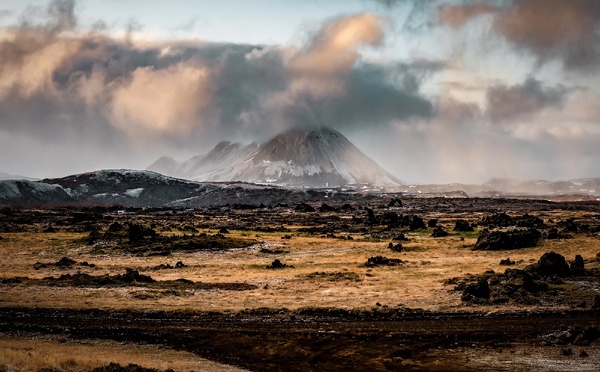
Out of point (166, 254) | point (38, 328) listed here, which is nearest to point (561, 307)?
point (38, 328)

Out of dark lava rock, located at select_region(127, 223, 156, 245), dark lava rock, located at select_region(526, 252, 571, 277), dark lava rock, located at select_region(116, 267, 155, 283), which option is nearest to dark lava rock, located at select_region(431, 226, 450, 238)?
dark lava rock, located at select_region(526, 252, 571, 277)

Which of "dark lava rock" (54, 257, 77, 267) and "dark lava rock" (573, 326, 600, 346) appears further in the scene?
"dark lava rock" (54, 257, 77, 267)

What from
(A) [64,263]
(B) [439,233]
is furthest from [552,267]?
(A) [64,263]

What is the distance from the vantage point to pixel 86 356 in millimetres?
32156

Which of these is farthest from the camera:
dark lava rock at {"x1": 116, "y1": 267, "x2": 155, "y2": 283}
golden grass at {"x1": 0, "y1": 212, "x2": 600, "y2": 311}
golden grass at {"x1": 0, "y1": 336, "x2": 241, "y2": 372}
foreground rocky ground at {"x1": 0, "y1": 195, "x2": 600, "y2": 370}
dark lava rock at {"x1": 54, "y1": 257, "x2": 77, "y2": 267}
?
dark lava rock at {"x1": 54, "y1": 257, "x2": 77, "y2": 267}

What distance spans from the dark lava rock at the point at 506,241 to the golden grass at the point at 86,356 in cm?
5978

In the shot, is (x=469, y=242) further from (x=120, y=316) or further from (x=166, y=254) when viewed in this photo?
(x=120, y=316)

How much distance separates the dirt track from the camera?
108 feet

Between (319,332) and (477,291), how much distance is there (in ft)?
58.5

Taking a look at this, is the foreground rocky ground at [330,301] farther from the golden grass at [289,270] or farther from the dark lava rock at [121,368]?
the dark lava rock at [121,368]

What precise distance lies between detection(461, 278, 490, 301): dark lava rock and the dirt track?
15.3 feet

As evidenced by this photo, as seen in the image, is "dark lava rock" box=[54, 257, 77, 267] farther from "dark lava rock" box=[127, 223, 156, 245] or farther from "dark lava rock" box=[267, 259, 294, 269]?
"dark lava rock" box=[267, 259, 294, 269]

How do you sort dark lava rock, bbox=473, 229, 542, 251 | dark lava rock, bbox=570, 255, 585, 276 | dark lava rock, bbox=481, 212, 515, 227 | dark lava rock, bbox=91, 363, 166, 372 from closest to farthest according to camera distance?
dark lava rock, bbox=91, 363, 166, 372
dark lava rock, bbox=570, 255, 585, 276
dark lava rock, bbox=473, 229, 542, 251
dark lava rock, bbox=481, 212, 515, 227

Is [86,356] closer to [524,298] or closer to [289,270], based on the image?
[524,298]
